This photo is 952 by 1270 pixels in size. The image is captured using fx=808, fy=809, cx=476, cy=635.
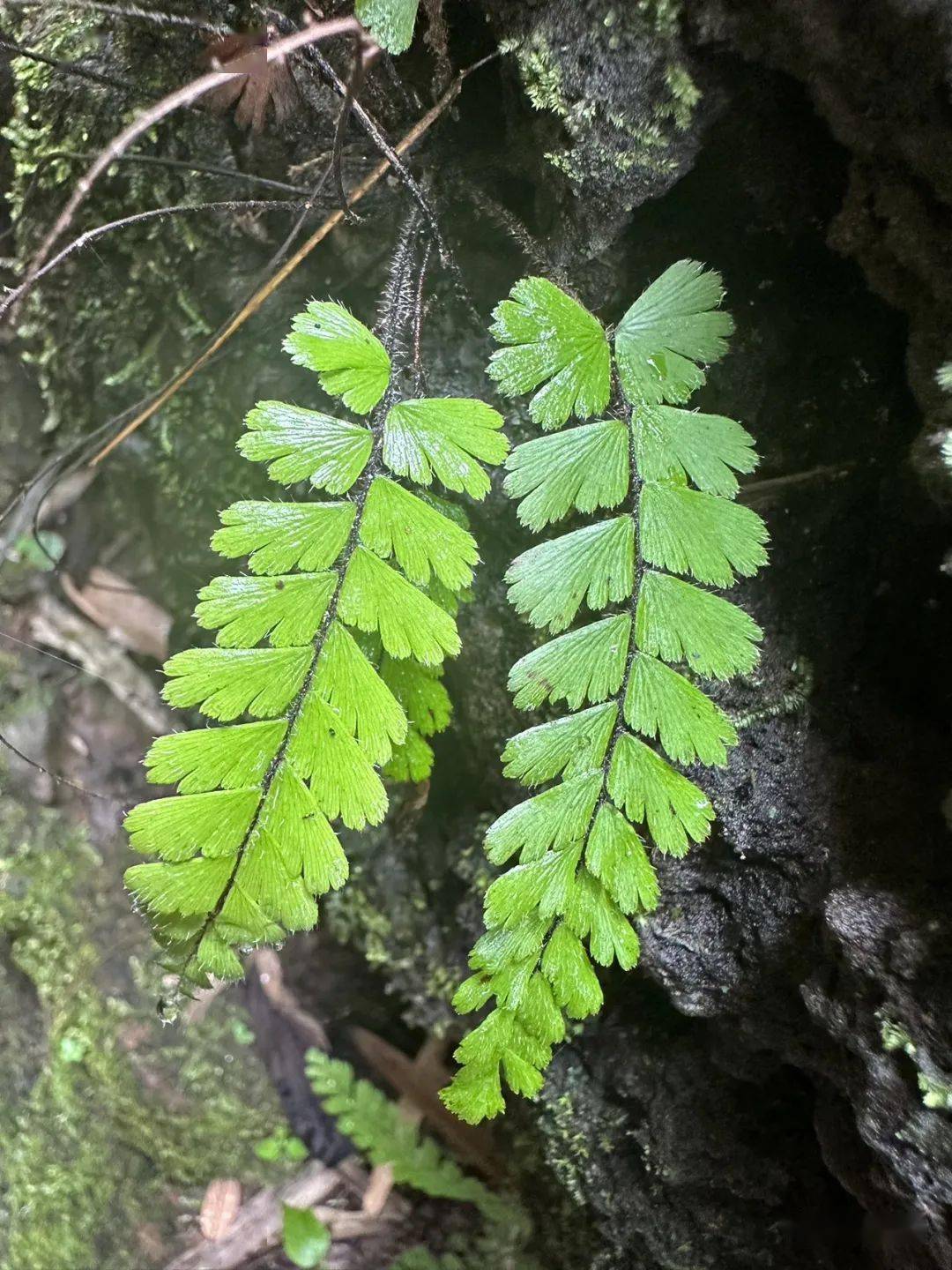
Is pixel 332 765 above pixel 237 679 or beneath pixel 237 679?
beneath

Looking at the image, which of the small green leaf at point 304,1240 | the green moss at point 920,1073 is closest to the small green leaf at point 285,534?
the green moss at point 920,1073

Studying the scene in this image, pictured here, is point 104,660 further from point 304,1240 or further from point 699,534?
point 699,534

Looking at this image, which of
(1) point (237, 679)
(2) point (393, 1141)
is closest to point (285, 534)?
(1) point (237, 679)

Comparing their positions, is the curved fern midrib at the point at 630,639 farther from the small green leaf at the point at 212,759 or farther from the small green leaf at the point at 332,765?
the small green leaf at the point at 212,759

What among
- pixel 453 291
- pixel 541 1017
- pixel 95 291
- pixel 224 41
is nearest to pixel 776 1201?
pixel 541 1017

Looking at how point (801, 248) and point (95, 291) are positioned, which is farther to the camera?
point (95, 291)

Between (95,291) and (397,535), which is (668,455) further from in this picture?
(95,291)

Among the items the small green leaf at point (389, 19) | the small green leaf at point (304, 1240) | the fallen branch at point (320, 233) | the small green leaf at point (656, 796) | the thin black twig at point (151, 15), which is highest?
the thin black twig at point (151, 15)

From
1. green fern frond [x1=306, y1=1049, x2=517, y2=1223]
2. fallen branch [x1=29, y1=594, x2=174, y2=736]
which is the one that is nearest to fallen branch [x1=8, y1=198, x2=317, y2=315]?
fallen branch [x1=29, y1=594, x2=174, y2=736]
